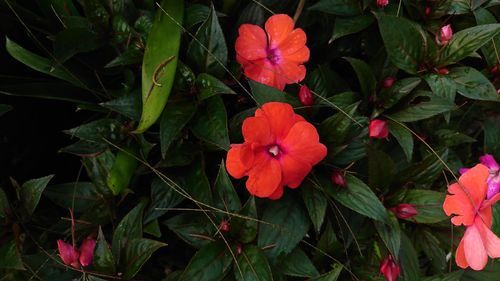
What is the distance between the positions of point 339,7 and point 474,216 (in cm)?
39

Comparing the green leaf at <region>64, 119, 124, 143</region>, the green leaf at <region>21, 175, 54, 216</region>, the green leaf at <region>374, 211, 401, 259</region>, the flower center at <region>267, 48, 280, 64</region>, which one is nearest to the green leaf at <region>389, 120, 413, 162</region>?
the green leaf at <region>374, 211, 401, 259</region>

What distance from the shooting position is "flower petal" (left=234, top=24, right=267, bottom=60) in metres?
0.83

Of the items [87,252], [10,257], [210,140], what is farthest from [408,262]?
[10,257]

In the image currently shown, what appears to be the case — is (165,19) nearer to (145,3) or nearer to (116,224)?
(145,3)

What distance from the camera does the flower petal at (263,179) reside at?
0.71 metres

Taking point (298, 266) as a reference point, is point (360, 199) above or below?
above

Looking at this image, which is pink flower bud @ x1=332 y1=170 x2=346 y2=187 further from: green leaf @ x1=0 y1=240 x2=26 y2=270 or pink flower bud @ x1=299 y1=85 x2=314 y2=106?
green leaf @ x1=0 y1=240 x2=26 y2=270

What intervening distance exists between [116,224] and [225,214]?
0.62 ft

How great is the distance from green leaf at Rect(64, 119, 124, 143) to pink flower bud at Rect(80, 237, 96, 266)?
0.15 meters

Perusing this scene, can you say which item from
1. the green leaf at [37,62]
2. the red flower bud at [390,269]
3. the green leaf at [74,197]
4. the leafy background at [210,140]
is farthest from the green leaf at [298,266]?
the green leaf at [37,62]

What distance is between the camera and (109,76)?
93cm

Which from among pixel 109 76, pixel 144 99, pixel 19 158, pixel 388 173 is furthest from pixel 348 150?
pixel 19 158

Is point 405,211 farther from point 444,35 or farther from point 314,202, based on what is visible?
point 444,35

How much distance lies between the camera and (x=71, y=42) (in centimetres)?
80
